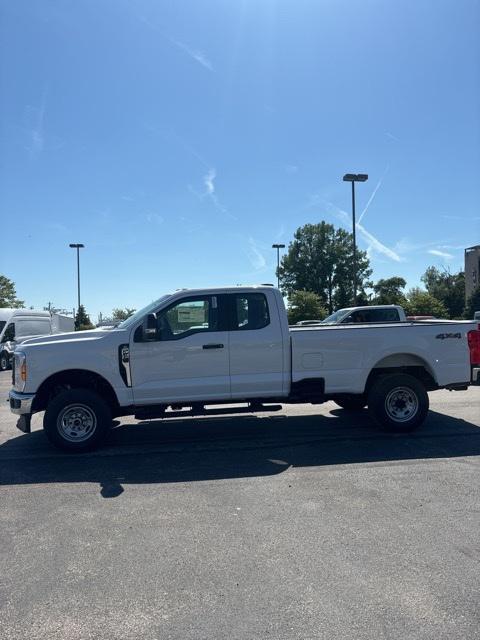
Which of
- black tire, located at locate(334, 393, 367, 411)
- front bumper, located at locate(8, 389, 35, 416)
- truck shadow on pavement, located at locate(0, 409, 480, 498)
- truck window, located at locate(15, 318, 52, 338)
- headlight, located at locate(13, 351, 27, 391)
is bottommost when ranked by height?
truck shadow on pavement, located at locate(0, 409, 480, 498)

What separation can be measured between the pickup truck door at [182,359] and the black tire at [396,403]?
216 cm

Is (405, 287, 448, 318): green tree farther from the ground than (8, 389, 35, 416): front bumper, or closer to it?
farther from the ground

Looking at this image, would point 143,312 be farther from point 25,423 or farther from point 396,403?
point 396,403

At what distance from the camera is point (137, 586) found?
11.0 ft

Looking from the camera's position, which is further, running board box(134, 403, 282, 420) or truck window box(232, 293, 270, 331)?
truck window box(232, 293, 270, 331)

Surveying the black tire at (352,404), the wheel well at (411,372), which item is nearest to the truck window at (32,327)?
the black tire at (352,404)

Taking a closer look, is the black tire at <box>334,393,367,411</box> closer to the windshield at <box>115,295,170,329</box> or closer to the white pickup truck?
the white pickup truck

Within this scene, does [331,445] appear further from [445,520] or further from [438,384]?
[445,520]

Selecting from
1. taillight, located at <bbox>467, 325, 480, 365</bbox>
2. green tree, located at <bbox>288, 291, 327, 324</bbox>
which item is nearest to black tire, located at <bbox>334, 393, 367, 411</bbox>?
taillight, located at <bbox>467, 325, 480, 365</bbox>

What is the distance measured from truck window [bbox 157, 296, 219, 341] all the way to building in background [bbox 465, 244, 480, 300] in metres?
51.0

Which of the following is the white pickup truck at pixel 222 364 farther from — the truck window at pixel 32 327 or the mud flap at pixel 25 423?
the truck window at pixel 32 327

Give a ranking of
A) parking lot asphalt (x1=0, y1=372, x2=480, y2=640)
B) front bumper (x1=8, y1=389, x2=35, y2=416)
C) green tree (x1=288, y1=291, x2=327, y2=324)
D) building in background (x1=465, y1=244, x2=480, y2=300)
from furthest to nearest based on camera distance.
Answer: building in background (x1=465, y1=244, x2=480, y2=300) < green tree (x1=288, y1=291, x2=327, y2=324) < front bumper (x1=8, y1=389, x2=35, y2=416) < parking lot asphalt (x1=0, y1=372, x2=480, y2=640)

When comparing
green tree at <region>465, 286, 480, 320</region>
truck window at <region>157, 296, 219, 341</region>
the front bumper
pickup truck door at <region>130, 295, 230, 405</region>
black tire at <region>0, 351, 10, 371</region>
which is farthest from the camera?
green tree at <region>465, 286, 480, 320</region>

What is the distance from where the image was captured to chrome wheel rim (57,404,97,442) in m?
6.65
